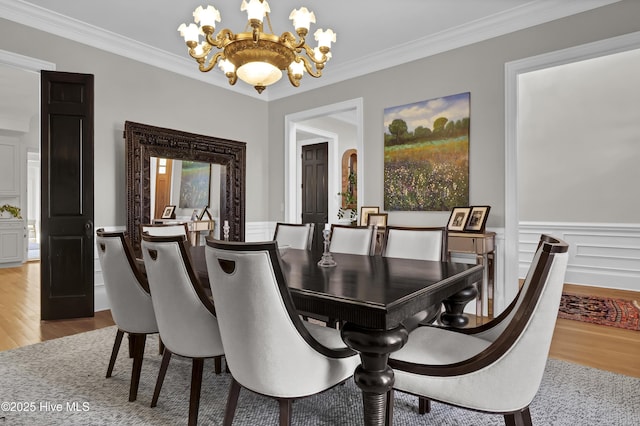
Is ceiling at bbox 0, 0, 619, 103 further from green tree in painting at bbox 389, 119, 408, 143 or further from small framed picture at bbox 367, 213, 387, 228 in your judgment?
small framed picture at bbox 367, 213, 387, 228

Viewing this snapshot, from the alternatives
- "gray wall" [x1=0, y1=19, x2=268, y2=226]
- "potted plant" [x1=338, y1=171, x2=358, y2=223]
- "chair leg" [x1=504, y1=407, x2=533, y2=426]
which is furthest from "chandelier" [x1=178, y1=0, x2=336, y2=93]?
"potted plant" [x1=338, y1=171, x2=358, y2=223]

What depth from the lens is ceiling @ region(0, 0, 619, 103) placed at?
330cm

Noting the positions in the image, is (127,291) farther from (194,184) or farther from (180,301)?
(194,184)

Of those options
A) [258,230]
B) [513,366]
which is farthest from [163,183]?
[513,366]

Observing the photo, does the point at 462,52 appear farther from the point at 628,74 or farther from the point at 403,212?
the point at 628,74

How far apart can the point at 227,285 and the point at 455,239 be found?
269 centimetres

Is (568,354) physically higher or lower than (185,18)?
lower

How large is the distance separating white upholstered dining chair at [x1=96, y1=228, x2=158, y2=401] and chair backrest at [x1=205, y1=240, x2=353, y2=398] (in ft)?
2.88

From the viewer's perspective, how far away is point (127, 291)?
207 centimetres

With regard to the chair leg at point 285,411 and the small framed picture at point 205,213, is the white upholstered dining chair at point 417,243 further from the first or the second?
the small framed picture at point 205,213

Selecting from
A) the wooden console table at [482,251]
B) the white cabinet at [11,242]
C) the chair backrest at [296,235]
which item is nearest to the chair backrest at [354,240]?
the chair backrest at [296,235]

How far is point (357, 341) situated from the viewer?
4.43 feet

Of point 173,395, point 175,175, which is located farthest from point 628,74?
point 173,395

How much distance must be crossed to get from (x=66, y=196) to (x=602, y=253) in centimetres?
625
